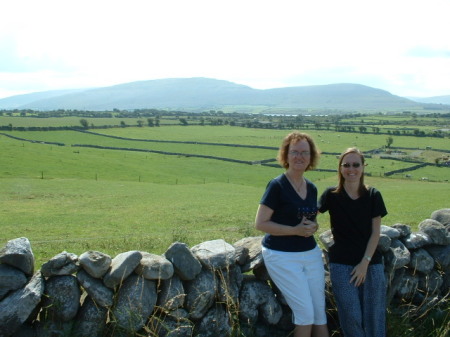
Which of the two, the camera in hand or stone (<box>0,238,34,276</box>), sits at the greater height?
the camera in hand

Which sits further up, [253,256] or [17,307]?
[253,256]

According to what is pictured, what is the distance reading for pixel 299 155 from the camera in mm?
7547

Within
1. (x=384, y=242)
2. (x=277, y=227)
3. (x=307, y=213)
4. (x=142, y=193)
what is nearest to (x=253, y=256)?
(x=277, y=227)

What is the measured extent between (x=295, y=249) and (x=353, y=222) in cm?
113

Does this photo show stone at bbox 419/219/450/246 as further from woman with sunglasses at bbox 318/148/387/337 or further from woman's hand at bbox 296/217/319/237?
woman's hand at bbox 296/217/319/237

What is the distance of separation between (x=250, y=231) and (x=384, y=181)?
50010 mm

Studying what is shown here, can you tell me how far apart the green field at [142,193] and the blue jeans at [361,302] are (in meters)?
6.88

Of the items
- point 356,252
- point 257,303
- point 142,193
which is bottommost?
point 142,193

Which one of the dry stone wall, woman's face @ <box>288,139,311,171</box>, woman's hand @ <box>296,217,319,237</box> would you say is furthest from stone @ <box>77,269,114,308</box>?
woman's face @ <box>288,139,311,171</box>

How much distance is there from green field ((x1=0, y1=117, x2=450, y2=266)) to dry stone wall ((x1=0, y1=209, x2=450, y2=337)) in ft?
16.0

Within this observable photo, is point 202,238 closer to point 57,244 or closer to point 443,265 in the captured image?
point 57,244

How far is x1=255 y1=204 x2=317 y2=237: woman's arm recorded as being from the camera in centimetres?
715

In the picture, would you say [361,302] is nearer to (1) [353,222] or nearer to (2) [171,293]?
(1) [353,222]

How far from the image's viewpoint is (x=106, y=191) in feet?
135
